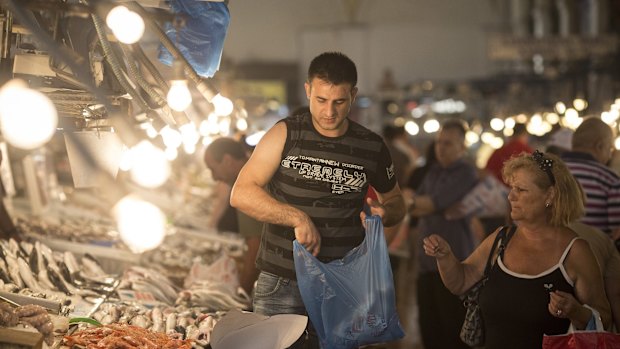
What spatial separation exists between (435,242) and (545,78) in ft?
53.9

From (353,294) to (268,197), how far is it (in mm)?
562

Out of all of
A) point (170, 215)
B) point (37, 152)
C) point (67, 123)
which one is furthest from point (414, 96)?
point (67, 123)

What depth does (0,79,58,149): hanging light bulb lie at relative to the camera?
3.71 meters

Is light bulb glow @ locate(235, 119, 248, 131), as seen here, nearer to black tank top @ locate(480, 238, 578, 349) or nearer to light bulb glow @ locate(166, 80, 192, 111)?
light bulb glow @ locate(166, 80, 192, 111)

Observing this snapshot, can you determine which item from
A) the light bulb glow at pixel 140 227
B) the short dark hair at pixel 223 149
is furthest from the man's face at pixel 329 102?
the light bulb glow at pixel 140 227

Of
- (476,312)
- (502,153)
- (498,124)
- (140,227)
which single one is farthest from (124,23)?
(498,124)

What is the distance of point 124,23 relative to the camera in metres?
3.35

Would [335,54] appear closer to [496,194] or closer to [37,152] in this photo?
[496,194]

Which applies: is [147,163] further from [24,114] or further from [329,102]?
[329,102]

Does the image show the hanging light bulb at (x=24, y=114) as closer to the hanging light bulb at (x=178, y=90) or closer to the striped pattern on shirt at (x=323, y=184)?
the hanging light bulb at (x=178, y=90)

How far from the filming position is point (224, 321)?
13.5 ft

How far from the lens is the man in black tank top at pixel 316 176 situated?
3.97 meters

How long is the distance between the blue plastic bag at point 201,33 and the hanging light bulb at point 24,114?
952 mm

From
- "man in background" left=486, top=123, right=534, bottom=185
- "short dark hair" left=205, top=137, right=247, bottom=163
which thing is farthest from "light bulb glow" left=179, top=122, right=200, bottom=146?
"man in background" left=486, top=123, right=534, bottom=185
